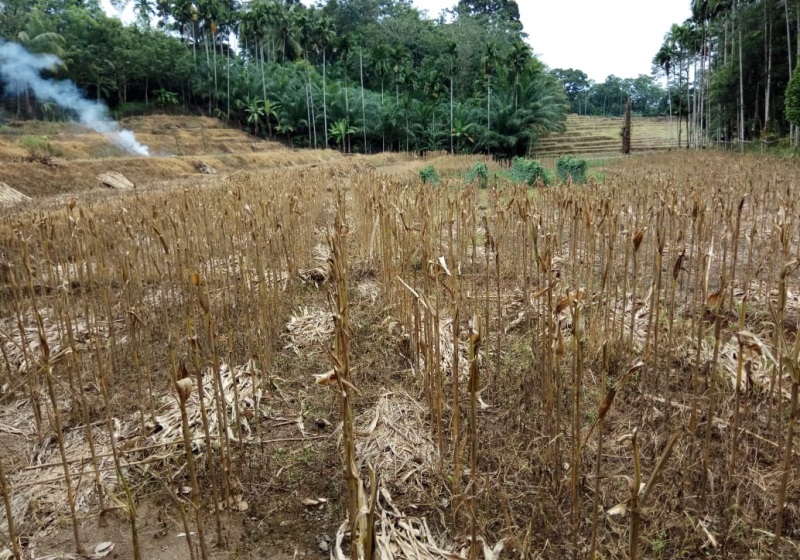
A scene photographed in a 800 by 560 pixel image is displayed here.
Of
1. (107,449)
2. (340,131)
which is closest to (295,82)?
(340,131)

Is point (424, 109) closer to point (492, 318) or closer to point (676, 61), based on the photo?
point (676, 61)

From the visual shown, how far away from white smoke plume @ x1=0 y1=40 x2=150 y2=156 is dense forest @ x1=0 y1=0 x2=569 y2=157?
1.74ft

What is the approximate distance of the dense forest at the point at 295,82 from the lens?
31.6 m

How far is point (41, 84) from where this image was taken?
31.7 meters

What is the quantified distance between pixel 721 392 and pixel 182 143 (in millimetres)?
29648

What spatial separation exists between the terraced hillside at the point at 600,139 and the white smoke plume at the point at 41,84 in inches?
1021

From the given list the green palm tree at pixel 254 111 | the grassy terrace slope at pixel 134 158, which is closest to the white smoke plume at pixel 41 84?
the grassy terrace slope at pixel 134 158

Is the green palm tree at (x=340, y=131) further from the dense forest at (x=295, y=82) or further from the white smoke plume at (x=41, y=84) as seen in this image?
the white smoke plume at (x=41, y=84)

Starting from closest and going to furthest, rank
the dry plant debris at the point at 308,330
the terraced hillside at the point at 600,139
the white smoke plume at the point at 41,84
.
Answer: the dry plant debris at the point at 308,330
the white smoke plume at the point at 41,84
the terraced hillside at the point at 600,139

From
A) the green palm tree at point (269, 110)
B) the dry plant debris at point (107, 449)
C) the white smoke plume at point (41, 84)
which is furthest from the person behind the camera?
the green palm tree at point (269, 110)

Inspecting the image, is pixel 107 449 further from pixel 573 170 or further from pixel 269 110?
pixel 269 110

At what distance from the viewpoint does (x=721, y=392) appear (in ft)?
8.39

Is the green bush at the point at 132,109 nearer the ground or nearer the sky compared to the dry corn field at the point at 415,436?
nearer the sky

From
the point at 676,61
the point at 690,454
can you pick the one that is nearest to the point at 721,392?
the point at 690,454
